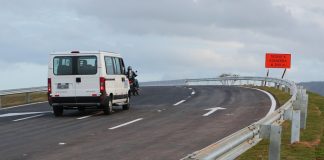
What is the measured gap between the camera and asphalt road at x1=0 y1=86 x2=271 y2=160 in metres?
10.6

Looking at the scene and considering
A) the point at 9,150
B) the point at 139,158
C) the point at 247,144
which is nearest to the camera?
the point at 247,144

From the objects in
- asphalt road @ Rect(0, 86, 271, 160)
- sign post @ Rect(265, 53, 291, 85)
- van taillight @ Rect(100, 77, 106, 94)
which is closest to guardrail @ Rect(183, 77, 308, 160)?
asphalt road @ Rect(0, 86, 271, 160)

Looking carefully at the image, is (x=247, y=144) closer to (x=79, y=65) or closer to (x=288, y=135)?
(x=288, y=135)

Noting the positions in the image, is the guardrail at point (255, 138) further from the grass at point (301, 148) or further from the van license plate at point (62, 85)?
the van license plate at point (62, 85)

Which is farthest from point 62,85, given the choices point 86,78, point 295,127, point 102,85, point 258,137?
point 258,137

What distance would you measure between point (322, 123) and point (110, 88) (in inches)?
299

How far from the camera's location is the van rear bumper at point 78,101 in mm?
18641

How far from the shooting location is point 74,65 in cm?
1873

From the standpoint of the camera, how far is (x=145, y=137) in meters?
12.8

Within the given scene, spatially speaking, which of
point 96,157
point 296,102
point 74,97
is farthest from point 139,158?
point 74,97

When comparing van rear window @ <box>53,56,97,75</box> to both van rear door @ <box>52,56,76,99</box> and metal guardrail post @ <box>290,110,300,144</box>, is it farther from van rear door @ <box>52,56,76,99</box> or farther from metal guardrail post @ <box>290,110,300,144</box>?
metal guardrail post @ <box>290,110,300,144</box>

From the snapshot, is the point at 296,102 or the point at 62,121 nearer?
the point at 296,102

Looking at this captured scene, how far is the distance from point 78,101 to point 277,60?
32751mm

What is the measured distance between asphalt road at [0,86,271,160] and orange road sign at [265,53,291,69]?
28.7 m
